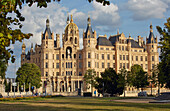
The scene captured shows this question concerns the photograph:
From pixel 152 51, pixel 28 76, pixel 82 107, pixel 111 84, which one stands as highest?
pixel 152 51

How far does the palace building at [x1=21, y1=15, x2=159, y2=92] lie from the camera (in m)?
121

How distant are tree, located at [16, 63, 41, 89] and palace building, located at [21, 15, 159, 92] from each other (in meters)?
9.96

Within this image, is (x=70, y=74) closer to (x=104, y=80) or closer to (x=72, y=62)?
(x=72, y=62)

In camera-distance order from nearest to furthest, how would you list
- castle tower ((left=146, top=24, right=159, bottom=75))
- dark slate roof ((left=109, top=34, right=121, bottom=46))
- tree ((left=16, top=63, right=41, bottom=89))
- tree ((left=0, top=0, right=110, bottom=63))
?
tree ((left=0, top=0, right=110, bottom=63)) < tree ((left=16, top=63, right=41, bottom=89)) < dark slate roof ((left=109, top=34, right=121, bottom=46)) < castle tower ((left=146, top=24, right=159, bottom=75))

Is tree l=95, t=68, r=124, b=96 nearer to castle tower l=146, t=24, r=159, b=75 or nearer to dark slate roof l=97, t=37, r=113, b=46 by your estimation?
dark slate roof l=97, t=37, r=113, b=46

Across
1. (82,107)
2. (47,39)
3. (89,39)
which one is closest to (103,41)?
(89,39)

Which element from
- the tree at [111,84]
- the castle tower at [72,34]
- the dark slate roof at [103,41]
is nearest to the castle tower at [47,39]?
the castle tower at [72,34]

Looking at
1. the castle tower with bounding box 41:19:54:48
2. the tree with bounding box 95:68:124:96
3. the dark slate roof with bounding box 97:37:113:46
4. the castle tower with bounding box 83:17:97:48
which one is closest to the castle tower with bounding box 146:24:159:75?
the dark slate roof with bounding box 97:37:113:46

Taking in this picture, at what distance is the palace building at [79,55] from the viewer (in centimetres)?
12063

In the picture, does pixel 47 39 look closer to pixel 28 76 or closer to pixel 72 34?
pixel 72 34

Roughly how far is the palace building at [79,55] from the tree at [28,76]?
9.96 metres

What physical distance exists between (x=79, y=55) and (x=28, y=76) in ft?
90.7

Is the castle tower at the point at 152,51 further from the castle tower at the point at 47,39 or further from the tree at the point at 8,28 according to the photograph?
the tree at the point at 8,28

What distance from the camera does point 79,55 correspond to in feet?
417
